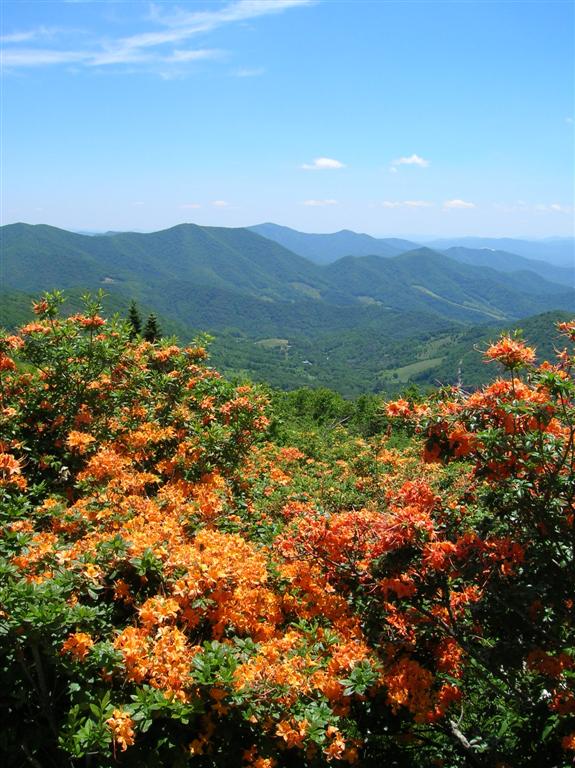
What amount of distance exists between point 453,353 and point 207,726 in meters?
158

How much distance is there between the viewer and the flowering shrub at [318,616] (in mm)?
2820

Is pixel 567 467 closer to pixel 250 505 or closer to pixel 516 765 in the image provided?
pixel 516 765

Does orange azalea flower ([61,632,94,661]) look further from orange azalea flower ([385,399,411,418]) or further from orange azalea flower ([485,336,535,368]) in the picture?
orange azalea flower ([485,336,535,368])

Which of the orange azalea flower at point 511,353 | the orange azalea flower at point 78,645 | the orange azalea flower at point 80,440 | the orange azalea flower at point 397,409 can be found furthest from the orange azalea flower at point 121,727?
the orange azalea flower at point 80,440

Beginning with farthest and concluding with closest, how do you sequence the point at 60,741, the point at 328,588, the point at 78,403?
1. the point at 78,403
2. the point at 328,588
3. the point at 60,741

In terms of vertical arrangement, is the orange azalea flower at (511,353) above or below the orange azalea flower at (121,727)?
above

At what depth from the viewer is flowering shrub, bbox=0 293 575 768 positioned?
2820 millimetres

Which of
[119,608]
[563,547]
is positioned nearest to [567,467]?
[563,547]

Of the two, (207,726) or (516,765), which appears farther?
(516,765)

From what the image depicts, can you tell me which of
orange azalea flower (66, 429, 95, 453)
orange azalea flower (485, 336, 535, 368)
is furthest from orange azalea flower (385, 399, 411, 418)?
orange azalea flower (66, 429, 95, 453)

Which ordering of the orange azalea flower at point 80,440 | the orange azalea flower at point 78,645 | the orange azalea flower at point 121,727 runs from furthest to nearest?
1. the orange azalea flower at point 80,440
2. the orange azalea flower at point 78,645
3. the orange azalea flower at point 121,727

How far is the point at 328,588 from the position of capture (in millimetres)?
4023

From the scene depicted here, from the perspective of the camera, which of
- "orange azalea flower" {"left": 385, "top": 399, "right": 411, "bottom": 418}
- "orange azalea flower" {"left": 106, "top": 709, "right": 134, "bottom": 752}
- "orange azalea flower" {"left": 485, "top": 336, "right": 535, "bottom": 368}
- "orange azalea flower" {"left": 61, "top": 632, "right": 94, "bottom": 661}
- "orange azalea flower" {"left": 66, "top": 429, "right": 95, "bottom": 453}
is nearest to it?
"orange azalea flower" {"left": 106, "top": 709, "right": 134, "bottom": 752}

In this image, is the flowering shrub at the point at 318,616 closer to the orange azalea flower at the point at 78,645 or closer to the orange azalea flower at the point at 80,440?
the orange azalea flower at the point at 78,645
